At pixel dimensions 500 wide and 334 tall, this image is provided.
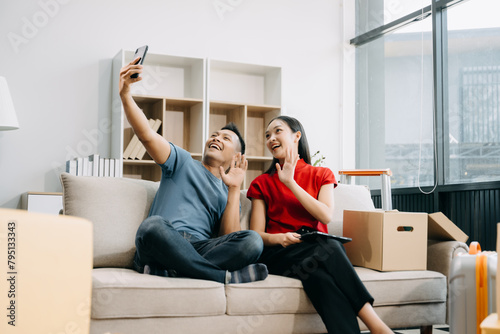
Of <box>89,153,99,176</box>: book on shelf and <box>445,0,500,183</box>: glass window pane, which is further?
<box>89,153,99,176</box>: book on shelf

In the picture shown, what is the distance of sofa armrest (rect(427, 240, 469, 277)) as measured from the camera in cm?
225

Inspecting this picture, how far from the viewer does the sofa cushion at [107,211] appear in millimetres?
2070

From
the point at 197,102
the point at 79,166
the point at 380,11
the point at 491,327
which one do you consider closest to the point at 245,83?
the point at 197,102

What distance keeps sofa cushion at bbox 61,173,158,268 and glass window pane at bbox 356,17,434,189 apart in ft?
8.90

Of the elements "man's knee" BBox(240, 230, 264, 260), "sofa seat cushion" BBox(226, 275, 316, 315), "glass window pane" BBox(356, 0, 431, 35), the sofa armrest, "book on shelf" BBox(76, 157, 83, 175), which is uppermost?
"glass window pane" BBox(356, 0, 431, 35)

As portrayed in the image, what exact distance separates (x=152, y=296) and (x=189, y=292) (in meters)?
0.13

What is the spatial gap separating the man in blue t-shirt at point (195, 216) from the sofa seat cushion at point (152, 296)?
75mm

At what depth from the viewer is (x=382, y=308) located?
2045 millimetres

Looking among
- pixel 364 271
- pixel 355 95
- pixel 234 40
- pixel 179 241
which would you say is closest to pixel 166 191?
pixel 179 241

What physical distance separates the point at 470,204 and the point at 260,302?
234 cm

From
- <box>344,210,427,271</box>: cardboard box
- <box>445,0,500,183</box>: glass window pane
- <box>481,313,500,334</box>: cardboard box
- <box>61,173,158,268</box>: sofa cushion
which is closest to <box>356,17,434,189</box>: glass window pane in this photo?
<box>445,0,500,183</box>: glass window pane

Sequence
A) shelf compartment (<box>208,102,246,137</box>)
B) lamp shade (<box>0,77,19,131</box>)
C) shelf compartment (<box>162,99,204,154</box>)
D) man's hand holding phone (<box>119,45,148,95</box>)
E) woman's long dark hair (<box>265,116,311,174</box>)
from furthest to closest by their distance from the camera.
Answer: shelf compartment (<box>208,102,246,137</box>), shelf compartment (<box>162,99,204,154</box>), lamp shade (<box>0,77,19,131</box>), woman's long dark hair (<box>265,116,311,174</box>), man's hand holding phone (<box>119,45,148,95</box>)

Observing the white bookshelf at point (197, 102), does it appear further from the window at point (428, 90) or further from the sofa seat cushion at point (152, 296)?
the sofa seat cushion at point (152, 296)

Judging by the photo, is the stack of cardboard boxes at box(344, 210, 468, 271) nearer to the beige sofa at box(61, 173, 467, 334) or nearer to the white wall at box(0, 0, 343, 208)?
the beige sofa at box(61, 173, 467, 334)
